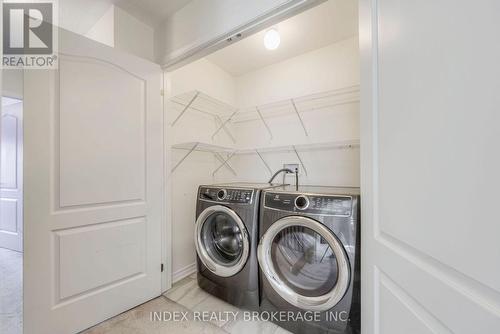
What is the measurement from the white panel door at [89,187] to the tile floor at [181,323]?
71 millimetres

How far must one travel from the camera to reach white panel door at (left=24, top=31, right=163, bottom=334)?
1.25 m

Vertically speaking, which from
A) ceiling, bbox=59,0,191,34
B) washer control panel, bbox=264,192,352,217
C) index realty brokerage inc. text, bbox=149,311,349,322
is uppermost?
ceiling, bbox=59,0,191,34

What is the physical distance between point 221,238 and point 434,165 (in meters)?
1.68

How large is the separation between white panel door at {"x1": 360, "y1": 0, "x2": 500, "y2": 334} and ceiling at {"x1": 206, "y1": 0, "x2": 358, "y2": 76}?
3.72 ft

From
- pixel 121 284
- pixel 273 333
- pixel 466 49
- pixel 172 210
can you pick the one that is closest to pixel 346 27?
pixel 466 49

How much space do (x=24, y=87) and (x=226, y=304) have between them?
2022mm

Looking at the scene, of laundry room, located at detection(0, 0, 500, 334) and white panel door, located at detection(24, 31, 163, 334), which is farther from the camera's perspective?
white panel door, located at detection(24, 31, 163, 334)

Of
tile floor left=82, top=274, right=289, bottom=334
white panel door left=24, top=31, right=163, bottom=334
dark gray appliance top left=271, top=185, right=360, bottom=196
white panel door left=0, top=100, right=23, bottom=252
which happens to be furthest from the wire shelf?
white panel door left=0, top=100, right=23, bottom=252

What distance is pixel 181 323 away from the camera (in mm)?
1520

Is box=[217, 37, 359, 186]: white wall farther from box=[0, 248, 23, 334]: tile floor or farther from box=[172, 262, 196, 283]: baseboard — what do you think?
box=[0, 248, 23, 334]: tile floor

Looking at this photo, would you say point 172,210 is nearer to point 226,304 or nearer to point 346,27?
point 226,304

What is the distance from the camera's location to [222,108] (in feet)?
8.12

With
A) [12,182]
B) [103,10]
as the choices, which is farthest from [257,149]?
[12,182]

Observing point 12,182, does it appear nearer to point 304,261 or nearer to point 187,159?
point 187,159
